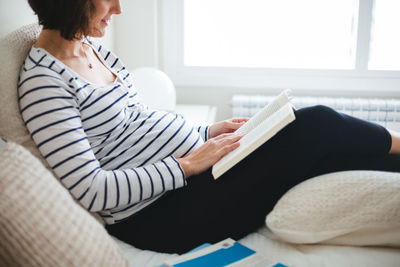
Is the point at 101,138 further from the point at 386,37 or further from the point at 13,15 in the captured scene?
the point at 386,37

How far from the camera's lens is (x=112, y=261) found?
698mm

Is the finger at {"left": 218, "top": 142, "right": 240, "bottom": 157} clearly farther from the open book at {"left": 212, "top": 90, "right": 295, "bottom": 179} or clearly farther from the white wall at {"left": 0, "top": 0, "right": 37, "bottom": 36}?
the white wall at {"left": 0, "top": 0, "right": 37, "bottom": 36}

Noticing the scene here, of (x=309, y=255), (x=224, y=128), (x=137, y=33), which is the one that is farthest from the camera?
(x=137, y=33)

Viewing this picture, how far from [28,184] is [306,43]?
2081 mm

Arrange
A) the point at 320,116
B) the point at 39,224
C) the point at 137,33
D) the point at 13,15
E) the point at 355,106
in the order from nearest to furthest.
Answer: the point at 39,224
the point at 320,116
the point at 13,15
the point at 355,106
the point at 137,33

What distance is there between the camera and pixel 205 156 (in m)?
1.03

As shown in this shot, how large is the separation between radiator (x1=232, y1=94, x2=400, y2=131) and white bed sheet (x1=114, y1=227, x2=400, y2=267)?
1.31m

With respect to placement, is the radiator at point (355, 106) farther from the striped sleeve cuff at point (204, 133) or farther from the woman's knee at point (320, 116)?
the woman's knee at point (320, 116)

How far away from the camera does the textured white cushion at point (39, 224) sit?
1.97ft

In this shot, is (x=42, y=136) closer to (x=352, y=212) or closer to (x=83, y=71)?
(x=83, y=71)

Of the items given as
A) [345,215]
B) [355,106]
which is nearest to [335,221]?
[345,215]

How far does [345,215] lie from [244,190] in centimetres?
23

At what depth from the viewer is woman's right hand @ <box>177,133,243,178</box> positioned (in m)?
1.02

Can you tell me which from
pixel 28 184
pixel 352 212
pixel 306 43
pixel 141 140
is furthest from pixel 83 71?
pixel 306 43
